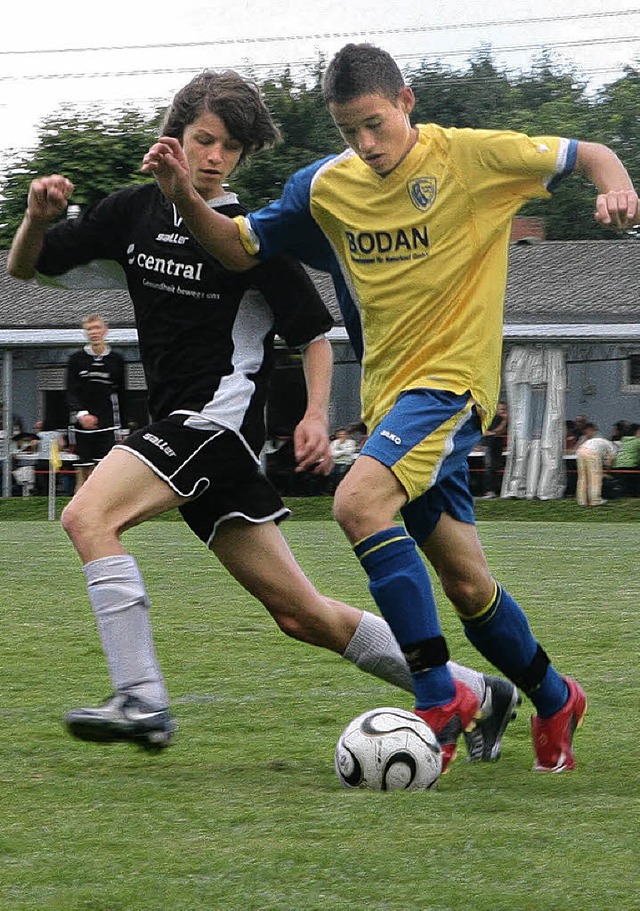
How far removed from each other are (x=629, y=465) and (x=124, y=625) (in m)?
18.9

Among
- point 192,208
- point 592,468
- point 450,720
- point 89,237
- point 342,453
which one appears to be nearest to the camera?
point 450,720

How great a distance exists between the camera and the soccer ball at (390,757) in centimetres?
406

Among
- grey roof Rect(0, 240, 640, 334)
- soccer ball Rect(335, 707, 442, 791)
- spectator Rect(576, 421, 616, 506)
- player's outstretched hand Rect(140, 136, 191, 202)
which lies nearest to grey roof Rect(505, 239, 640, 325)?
grey roof Rect(0, 240, 640, 334)

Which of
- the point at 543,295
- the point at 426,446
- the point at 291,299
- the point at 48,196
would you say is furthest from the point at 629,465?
the point at 426,446

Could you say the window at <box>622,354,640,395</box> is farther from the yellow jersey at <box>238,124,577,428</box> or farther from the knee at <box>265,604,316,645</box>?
the yellow jersey at <box>238,124,577,428</box>

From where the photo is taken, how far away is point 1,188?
50.2m

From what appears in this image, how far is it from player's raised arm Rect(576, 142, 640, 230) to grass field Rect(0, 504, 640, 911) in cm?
149

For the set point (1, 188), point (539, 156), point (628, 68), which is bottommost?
point (539, 156)

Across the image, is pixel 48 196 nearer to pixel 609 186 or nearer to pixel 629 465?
pixel 609 186

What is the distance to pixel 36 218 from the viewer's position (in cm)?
482

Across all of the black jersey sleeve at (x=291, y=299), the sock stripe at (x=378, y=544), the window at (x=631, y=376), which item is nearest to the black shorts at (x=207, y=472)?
the black jersey sleeve at (x=291, y=299)

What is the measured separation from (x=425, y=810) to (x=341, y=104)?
1.98 metres

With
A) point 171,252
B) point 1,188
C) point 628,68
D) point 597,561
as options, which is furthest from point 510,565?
point 628,68

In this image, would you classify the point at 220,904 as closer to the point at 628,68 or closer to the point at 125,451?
the point at 125,451
